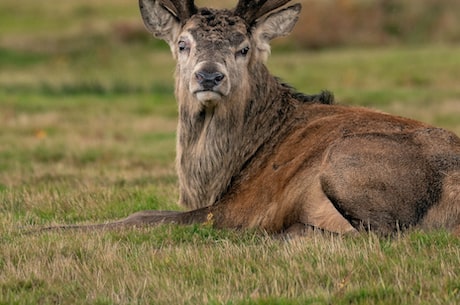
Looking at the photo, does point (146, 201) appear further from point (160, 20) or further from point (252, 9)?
point (252, 9)

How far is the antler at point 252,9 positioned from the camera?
9727 millimetres

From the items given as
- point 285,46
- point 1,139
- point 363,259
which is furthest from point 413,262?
point 285,46

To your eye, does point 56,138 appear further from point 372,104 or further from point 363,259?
point 363,259

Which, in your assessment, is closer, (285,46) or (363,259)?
(363,259)

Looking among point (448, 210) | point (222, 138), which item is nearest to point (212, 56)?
point (222, 138)

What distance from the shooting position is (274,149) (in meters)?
9.55

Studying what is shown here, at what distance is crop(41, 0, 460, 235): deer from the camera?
8141mm

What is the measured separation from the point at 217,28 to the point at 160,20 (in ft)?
2.71

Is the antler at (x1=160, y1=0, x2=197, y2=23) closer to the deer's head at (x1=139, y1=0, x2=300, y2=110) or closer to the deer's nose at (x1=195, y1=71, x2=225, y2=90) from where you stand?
the deer's head at (x1=139, y1=0, x2=300, y2=110)

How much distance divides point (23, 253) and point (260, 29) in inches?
130

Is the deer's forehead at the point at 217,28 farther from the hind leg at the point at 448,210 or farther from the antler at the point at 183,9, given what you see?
the hind leg at the point at 448,210

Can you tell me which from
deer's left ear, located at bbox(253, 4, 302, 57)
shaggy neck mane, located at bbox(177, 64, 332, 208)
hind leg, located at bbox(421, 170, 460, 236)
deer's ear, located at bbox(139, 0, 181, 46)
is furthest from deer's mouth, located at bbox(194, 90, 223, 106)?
hind leg, located at bbox(421, 170, 460, 236)

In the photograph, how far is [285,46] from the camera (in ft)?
111

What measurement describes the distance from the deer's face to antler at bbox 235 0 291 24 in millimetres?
→ 113
